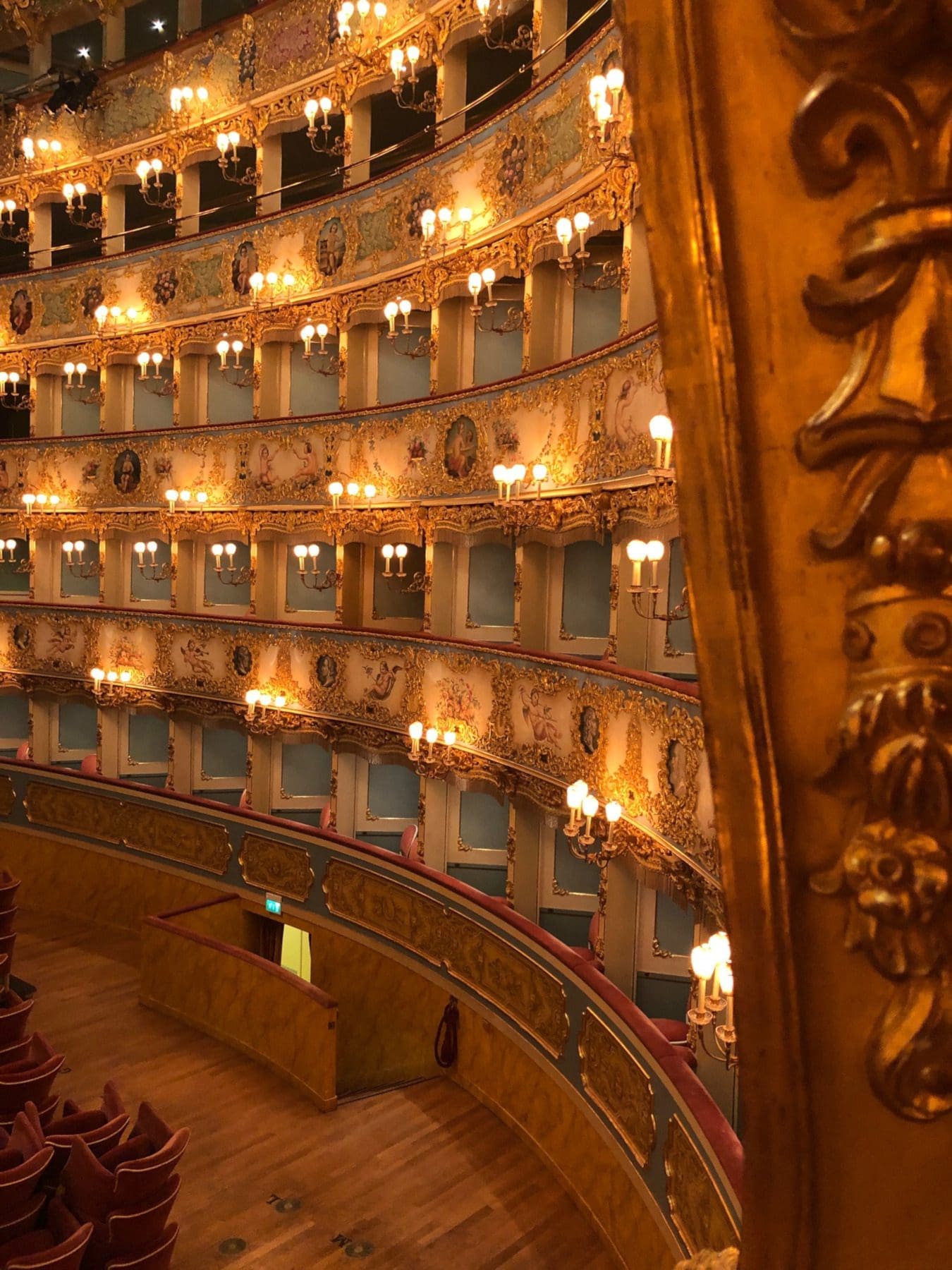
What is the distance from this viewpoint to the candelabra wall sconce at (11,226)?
2061 cm

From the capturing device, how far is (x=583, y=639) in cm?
1273

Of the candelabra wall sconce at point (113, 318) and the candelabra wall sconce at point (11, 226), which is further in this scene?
the candelabra wall sconce at point (11, 226)

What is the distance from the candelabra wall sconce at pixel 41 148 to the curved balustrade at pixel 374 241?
39.4 inches

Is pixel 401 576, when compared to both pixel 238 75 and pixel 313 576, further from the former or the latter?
pixel 238 75

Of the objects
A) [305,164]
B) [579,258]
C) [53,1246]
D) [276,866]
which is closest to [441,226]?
[579,258]

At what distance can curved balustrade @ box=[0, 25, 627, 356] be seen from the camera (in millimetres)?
11062

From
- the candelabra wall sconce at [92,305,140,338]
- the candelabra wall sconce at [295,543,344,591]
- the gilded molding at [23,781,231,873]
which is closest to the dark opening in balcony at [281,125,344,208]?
the candelabra wall sconce at [92,305,140,338]

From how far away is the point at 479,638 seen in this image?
14297 millimetres

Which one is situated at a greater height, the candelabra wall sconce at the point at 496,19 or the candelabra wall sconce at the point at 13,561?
A: the candelabra wall sconce at the point at 496,19

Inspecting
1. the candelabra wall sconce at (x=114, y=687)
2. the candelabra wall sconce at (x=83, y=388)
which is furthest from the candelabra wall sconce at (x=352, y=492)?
the candelabra wall sconce at (x=83, y=388)

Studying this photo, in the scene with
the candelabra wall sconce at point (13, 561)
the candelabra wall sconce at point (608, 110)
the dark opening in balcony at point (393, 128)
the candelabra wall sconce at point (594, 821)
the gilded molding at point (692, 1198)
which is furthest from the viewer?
the candelabra wall sconce at point (13, 561)

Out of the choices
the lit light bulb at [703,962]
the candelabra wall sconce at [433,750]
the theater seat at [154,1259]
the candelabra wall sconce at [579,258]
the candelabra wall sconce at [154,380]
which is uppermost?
the candelabra wall sconce at [154,380]

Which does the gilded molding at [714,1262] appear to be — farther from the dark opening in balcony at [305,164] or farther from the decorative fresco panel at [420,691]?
the dark opening in balcony at [305,164]

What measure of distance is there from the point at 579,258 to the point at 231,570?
9.41m
